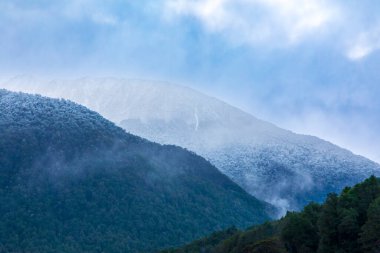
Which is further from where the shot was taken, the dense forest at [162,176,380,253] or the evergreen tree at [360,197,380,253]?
the dense forest at [162,176,380,253]

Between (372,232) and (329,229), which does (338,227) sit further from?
(372,232)

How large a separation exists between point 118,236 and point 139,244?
6.60 meters

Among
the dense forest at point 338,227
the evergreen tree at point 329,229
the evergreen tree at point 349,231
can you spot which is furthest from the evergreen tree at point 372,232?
the evergreen tree at point 329,229

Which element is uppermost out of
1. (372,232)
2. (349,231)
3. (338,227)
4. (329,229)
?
(338,227)

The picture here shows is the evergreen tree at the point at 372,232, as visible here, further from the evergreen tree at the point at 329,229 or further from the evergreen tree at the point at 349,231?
the evergreen tree at the point at 329,229

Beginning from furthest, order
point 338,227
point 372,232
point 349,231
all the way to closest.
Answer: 1. point 338,227
2. point 349,231
3. point 372,232

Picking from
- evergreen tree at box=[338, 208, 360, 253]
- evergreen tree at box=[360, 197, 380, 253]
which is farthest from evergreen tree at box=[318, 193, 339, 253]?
evergreen tree at box=[360, 197, 380, 253]

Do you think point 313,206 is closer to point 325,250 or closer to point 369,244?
point 325,250

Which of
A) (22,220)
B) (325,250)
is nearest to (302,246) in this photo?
(325,250)

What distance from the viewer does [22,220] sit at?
19125 cm

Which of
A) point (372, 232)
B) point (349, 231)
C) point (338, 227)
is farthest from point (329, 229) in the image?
point (372, 232)

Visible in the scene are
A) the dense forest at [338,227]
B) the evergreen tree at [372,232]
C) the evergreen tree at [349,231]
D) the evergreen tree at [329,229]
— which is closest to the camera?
the evergreen tree at [372,232]

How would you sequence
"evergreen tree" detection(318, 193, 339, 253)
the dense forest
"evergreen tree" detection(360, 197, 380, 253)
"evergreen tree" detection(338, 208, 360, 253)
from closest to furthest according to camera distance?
"evergreen tree" detection(360, 197, 380, 253) < the dense forest < "evergreen tree" detection(338, 208, 360, 253) < "evergreen tree" detection(318, 193, 339, 253)

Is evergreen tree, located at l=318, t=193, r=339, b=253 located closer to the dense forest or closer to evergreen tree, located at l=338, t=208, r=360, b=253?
the dense forest
